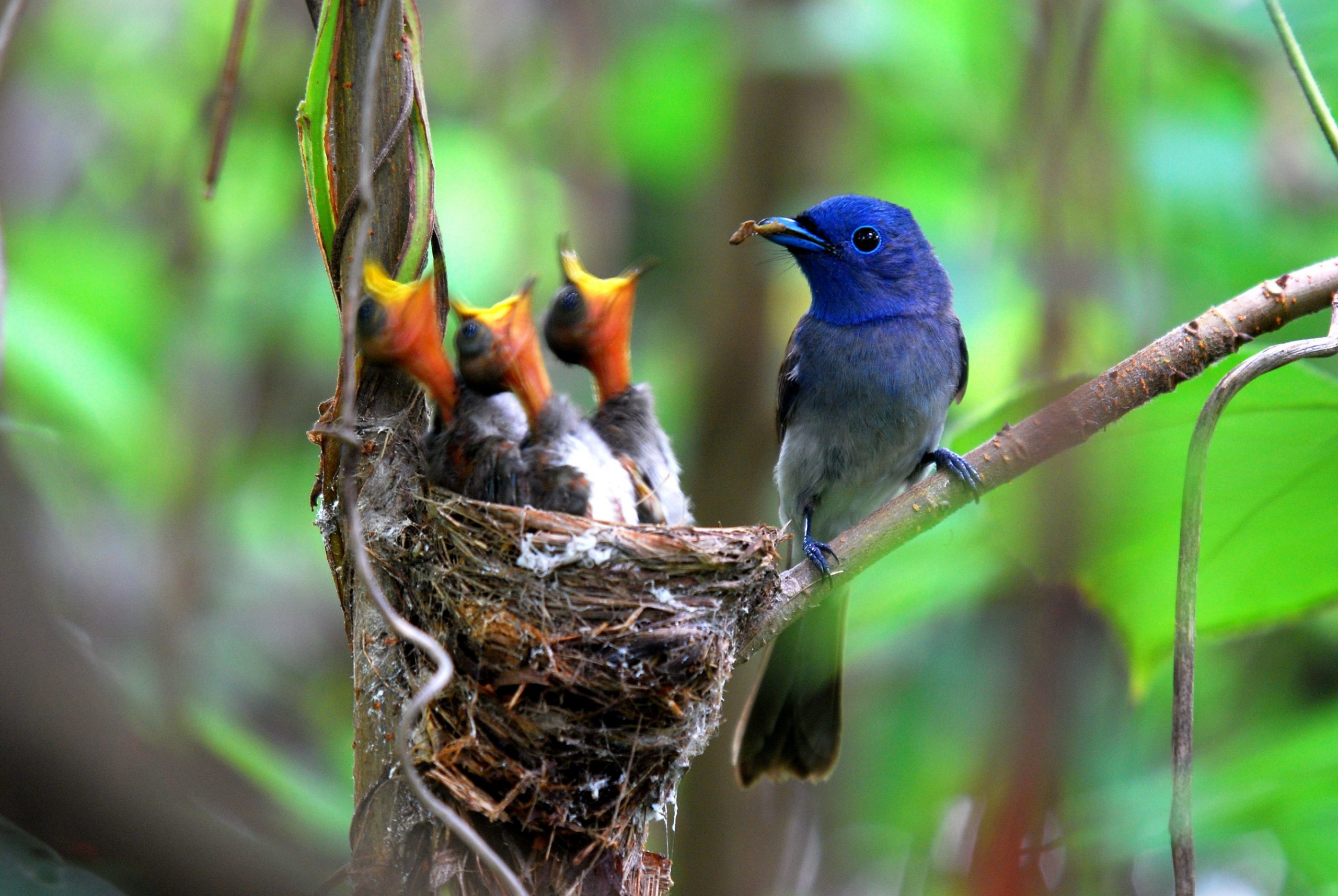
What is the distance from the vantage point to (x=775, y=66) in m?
4.43

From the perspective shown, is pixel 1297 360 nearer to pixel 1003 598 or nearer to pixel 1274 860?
pixel 1003 598

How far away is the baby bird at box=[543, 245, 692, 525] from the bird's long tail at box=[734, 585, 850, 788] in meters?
0.57

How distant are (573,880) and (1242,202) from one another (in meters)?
3.52

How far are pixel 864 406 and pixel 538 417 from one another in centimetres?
118

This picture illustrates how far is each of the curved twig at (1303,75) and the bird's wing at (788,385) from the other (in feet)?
6.61

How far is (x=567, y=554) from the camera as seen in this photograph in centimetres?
258

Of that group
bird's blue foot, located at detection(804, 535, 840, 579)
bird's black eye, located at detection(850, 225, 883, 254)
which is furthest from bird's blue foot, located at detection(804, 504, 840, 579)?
bird's black eye, located at detection(850, 225, 883, 254)

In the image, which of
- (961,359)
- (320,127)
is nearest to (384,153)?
(320,127)

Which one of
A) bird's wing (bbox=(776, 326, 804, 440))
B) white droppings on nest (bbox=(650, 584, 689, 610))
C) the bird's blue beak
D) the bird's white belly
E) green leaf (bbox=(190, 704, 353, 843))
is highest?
the bird's blue beak

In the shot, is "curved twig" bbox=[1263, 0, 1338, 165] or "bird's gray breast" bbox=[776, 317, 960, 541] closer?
"curved twig" bbox=[1263, 0, 1338, 165]

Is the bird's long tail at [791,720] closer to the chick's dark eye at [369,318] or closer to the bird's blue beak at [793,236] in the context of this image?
the bird's blue beak at [793,236]

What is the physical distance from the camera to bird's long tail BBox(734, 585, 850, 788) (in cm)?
346

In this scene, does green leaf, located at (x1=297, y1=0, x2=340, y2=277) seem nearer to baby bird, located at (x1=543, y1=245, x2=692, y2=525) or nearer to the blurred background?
the blurred background

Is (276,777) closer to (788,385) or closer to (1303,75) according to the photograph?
(788,385)
